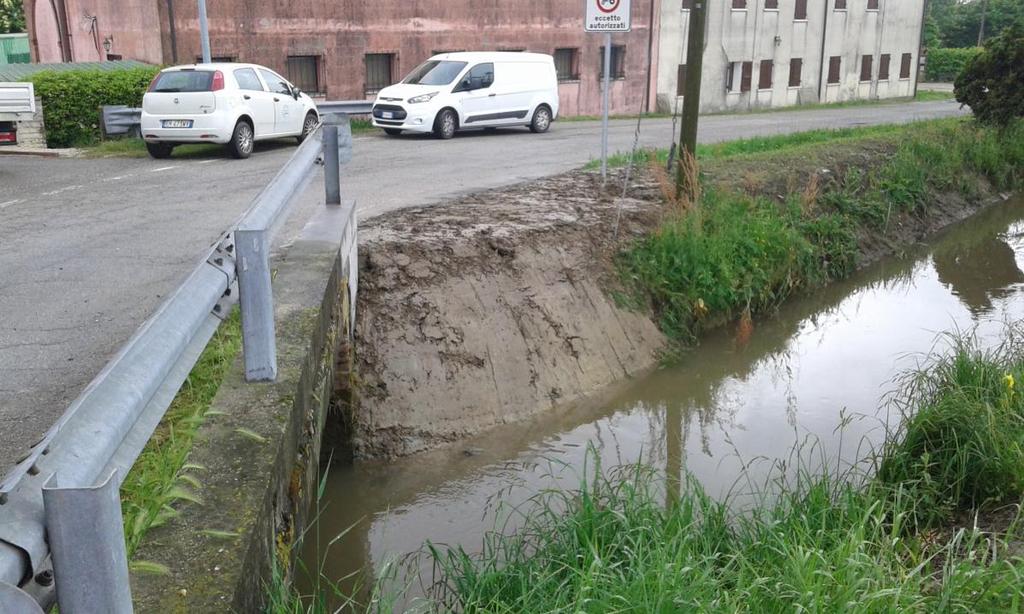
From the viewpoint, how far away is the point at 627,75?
3453 centimetres

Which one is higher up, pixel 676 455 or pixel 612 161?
pixel 612 161

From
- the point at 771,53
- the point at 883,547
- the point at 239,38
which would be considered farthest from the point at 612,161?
the point at 771,53

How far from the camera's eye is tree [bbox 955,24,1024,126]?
18.7m

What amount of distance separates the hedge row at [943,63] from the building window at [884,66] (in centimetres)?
1769

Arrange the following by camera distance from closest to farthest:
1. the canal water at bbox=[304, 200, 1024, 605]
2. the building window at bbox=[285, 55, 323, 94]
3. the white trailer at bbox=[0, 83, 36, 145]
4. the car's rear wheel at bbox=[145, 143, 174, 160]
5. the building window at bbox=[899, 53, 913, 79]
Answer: the canal water at bbox=[304, 200, 1024, 605] < the white trailer at bbox=[0, 83, 36, 145] < the car's rear wheel at bbox=[145, 143, 174, 160] < the building window at bbox=[285, 55, 323, 94] < the building window at bbox=[899, 53, 913, 79]

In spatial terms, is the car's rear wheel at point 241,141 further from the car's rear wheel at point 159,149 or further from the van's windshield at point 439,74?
the van's windshield at point 439,74

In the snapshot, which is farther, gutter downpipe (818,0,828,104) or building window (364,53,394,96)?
gutter downpipe (818,0,828,104)

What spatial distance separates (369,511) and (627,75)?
30047mm

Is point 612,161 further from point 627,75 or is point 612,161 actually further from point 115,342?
point 627,75

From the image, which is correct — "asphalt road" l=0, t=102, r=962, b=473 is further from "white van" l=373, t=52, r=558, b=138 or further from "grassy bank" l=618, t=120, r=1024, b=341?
"grassy bank" l=618, t=120, r=1024, b=341

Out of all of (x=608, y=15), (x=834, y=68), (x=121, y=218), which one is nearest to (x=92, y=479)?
(x=121, y=218)

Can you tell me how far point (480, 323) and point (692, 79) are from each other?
4594mm

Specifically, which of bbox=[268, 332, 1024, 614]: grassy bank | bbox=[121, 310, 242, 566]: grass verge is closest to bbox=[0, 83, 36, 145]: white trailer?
bbox=[121, 310, 242, 566]: grass verge

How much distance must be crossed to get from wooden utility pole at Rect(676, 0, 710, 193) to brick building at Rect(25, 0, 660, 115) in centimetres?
1506
